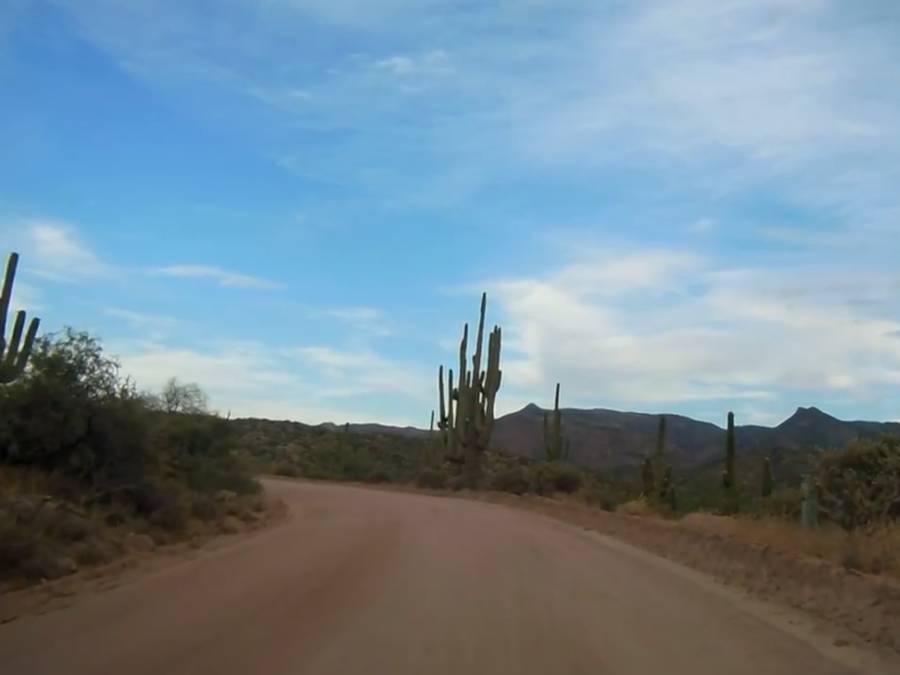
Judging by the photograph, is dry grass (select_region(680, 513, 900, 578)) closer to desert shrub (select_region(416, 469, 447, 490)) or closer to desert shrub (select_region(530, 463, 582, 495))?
desert shrub (select_region(530, 463, 582, 495))

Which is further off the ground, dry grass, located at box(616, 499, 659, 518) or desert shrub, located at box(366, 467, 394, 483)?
desert shrub, located at box(366, 467, 394, 483)

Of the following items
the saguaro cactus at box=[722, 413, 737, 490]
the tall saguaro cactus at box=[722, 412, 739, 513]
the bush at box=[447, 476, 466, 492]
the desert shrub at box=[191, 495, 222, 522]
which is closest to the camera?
A: the desert shrub at box=[191, 495, 222, 522]

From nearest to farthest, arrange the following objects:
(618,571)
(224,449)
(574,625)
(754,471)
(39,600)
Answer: (574,625), (39,600), (618,571), (224,449), (754,471)

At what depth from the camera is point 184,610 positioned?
12.2m

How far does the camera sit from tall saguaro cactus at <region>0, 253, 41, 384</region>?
20516mm

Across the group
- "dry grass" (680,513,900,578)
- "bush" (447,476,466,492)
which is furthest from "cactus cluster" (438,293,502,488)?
"dry grass" (680,513,900,578)

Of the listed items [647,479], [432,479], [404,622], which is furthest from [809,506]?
[432,479]

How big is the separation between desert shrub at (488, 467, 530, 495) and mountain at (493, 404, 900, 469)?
124ft

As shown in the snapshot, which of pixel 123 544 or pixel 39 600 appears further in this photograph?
pixel 123 544

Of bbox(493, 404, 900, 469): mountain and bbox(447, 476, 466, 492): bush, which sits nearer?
bbox(447, 476, 466, 492): bush

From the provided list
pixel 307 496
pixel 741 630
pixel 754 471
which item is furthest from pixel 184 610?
pixel 754 471

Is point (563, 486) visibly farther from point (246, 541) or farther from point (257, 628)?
point (257, 628)

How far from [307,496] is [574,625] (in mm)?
29295

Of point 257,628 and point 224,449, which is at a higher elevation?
point 224,449
